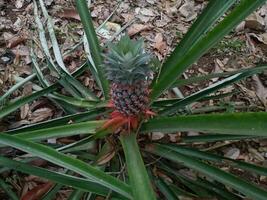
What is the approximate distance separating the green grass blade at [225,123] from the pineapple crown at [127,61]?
0.46 ft

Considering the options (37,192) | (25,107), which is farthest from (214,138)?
(25,107)

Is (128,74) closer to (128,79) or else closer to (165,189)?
(128,79)

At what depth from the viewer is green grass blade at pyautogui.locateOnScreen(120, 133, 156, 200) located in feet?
3.43

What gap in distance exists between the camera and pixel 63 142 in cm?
158

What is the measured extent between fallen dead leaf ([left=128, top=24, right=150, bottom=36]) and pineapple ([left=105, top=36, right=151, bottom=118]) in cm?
72

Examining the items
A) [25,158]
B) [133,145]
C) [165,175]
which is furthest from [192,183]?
[25,158]

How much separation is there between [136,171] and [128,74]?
239 millimetres

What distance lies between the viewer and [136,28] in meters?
1.96

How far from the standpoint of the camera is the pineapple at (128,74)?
3.76ft

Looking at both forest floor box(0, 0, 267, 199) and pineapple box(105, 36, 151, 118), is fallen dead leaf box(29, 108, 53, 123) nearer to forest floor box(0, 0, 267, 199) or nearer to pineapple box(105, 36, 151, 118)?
forest floor box(0, 0, 267, 199)

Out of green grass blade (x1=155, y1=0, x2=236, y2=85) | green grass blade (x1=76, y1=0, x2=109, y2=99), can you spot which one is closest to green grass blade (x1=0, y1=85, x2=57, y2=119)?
green grass blade (x1=76, y1=0, x2=109, y2=99)

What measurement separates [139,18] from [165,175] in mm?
771

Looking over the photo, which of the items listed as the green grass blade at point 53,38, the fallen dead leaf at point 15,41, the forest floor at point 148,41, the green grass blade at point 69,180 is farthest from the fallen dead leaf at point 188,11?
the green grass blade at point 69,180

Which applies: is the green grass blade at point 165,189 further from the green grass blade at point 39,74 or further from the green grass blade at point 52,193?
the green grass blade at point 39,74
